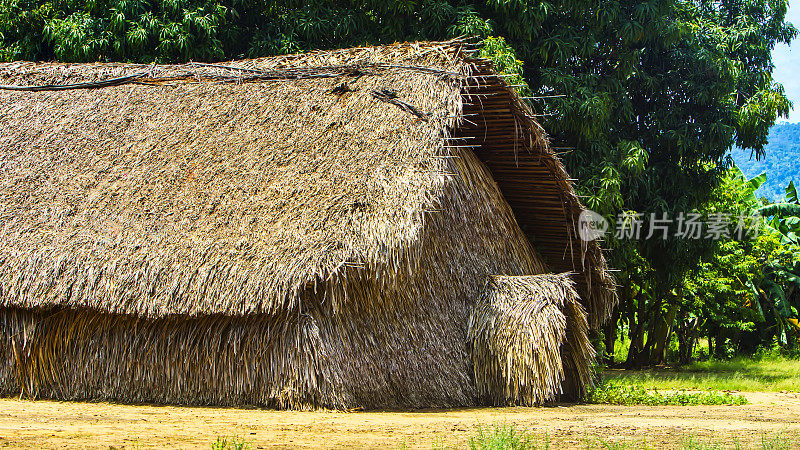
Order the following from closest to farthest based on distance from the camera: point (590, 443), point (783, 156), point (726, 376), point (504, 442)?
point (504, 442) → point (590, 443) → point (726, 376) → point (783, 156)

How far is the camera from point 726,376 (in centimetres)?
1419

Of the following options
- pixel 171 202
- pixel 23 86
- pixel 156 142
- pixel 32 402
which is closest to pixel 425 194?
pixel 171 202

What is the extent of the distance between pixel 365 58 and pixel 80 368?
449 centimetres

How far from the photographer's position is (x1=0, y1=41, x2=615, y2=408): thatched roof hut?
6.71 meters

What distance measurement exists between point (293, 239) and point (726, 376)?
1036 cm

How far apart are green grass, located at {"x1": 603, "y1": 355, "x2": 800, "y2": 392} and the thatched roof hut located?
10.8 feet

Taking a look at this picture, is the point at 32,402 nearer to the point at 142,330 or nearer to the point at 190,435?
the point at 142,330

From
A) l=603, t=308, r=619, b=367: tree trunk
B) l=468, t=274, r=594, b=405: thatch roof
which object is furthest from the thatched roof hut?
l=603, t=308, r=619, b=367: tree trunk

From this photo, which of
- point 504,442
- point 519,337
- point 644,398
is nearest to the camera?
point 504,442

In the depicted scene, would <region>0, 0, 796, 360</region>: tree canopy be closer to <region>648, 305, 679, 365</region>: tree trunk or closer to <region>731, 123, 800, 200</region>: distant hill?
<region>648, 305, 679, 365</region>: tree trunk

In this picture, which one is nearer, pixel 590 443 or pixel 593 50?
pixel 590 443

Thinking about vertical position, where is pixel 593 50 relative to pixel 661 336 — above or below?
above

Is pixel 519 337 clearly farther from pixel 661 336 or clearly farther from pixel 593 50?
pixel 661 336

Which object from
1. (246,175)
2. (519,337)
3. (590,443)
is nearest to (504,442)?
(590,443)
